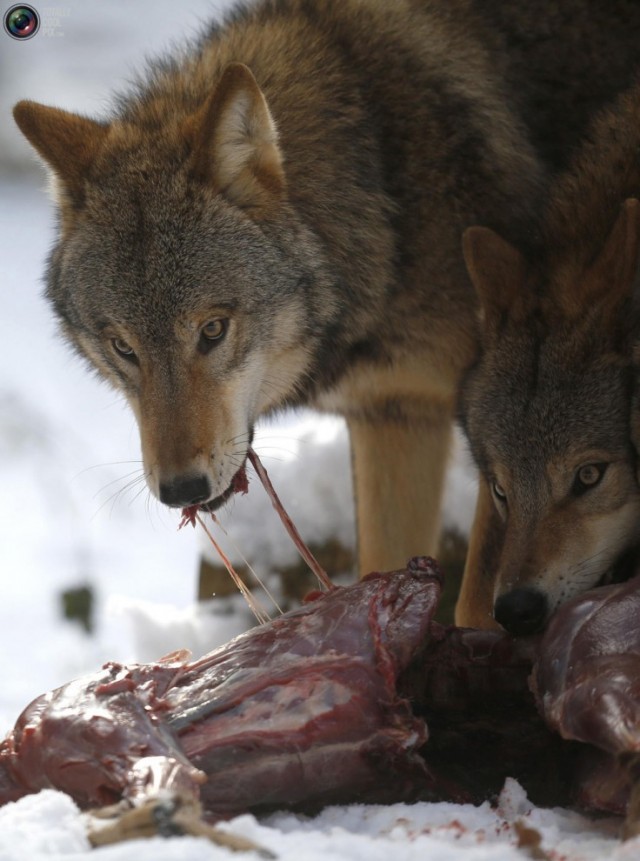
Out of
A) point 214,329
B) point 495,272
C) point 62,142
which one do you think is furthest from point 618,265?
point 62,142

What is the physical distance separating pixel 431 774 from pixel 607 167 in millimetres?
2085

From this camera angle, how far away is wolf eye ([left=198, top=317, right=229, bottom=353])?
3.57m

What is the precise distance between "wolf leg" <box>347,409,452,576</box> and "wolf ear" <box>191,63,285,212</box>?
131 cm

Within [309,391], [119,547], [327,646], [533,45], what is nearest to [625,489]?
[327,646]

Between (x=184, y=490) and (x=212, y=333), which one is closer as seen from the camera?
(x=184, y=490)

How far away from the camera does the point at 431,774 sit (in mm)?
2611

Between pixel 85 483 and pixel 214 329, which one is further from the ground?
pixel 214 329

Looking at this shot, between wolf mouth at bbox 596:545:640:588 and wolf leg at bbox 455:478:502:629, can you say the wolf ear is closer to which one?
wolf leg at bbox 455:478:502:629

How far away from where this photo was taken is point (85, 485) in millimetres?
7125

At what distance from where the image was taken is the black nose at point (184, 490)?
3334 mm

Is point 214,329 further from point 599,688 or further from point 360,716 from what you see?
point 599,688

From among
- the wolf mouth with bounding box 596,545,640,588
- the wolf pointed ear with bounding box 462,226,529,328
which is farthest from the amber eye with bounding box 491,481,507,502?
the wolf pointed ear with bounding box 462,226,529,328

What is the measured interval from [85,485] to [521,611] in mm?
4552

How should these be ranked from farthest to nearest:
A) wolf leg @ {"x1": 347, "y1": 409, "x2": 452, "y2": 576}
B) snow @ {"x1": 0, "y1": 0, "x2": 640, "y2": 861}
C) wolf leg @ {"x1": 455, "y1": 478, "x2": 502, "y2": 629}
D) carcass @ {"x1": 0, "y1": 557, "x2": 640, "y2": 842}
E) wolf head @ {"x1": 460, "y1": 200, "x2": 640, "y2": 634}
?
snow @ {"x1": 0, "y1": 0, "x2": 640, "y2": 861} → wolf leg @ {"x1": 347, "y1": 409, "x2": 452, "y2": 576} → wolf leg @ {"x1": 455, "y1": 478, "x2": 502, "y2": 629} → wolf head @ {"x1": 460, "y1": 200, "x2": 640, "y2": 634} → carcass @ {"x1": 0, "y1": 557, "x2": 640, "y2": 842}
